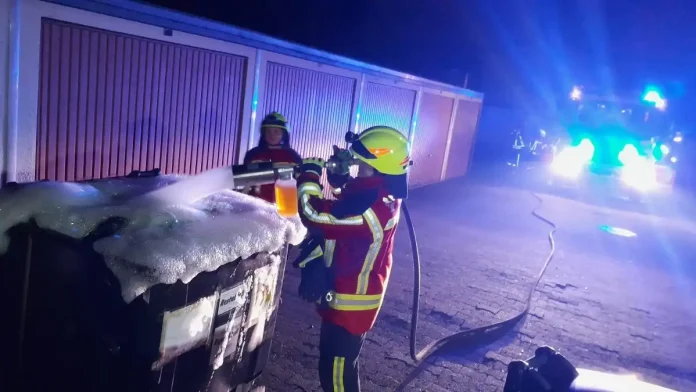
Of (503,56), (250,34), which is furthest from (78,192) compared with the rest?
(503,56)

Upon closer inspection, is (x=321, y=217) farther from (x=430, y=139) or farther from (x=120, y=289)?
(x=430, y=139)

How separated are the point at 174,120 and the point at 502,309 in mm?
4385

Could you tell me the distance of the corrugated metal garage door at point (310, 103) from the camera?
23.6ft

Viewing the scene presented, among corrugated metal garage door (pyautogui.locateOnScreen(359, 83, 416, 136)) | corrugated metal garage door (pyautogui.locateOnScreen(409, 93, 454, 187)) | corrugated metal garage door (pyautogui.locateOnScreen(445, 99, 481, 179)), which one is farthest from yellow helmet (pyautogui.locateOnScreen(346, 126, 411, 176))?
corrugated metal garage door (pyautogui.locateOnScreen(445, 99, 481, 179))

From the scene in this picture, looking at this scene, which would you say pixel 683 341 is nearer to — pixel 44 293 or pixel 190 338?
pixel 190 338

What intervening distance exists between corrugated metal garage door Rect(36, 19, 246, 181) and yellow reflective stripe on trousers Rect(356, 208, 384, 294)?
2.99m

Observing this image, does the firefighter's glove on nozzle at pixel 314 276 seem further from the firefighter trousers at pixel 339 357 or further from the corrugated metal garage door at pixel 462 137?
the corrugated metal garage door at pixel 462 137

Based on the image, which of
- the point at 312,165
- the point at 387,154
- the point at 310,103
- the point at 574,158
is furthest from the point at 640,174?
the point at 312,165

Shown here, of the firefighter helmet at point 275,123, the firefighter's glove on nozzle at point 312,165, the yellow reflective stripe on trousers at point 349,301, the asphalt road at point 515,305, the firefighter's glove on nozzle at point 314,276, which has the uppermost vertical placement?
the firefighter helmet at point 275,123

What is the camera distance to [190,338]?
6.71ft

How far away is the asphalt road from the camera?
463cm

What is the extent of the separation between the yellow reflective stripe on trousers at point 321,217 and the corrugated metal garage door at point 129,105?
2.66 metres

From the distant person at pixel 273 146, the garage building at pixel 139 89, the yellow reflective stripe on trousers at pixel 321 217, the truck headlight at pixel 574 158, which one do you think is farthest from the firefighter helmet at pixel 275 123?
the truck headlight at pixel 574 158

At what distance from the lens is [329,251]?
3010mm
